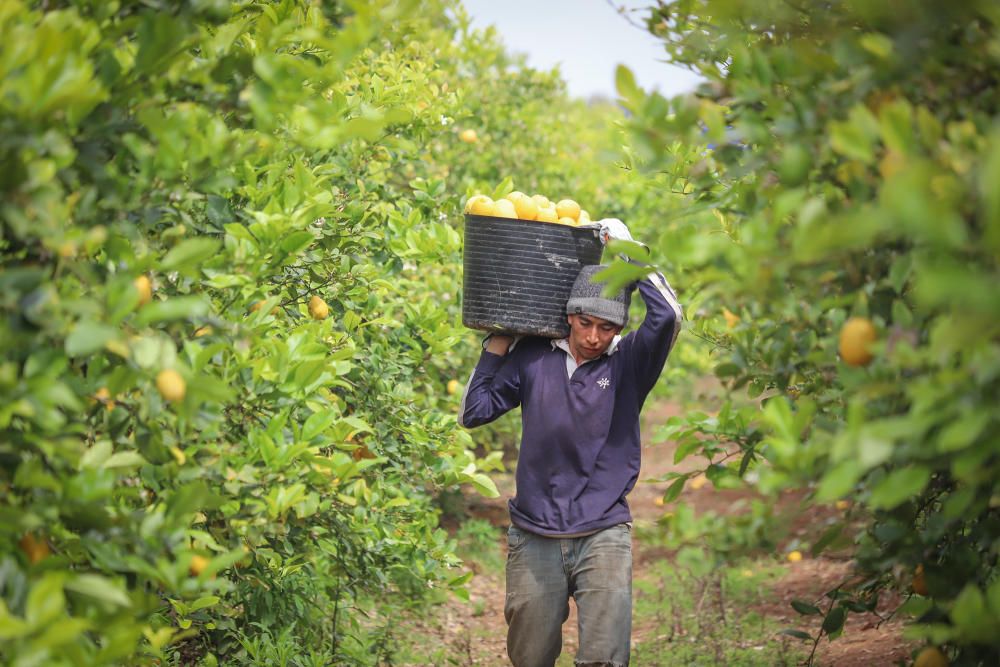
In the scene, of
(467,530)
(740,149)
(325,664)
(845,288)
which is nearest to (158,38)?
(740,149)

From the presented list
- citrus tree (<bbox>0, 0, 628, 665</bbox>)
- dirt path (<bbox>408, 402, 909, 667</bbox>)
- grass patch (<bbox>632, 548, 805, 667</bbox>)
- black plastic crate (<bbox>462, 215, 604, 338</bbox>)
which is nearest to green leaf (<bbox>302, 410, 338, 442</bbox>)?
citrus tree (<bbox>0, 0, 628, 665</bbox>)

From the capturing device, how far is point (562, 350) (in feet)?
10.5

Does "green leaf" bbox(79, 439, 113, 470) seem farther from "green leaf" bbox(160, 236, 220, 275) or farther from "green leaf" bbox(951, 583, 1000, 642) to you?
"green leaf" bbox(951, 583, 1000, 642)

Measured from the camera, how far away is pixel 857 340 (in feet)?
5.31

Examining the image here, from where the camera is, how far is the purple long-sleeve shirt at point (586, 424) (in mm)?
3002

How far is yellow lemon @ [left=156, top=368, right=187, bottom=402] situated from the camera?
64.3 inches

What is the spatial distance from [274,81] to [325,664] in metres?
2.21

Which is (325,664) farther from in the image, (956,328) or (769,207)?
(956,328)

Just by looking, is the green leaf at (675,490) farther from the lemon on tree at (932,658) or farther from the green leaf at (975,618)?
the green leaf at (975,618)

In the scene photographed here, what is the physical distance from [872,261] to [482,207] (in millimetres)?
1518

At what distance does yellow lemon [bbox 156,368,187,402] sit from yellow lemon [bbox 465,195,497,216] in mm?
1497

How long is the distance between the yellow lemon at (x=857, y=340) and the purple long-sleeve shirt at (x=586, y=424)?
51.3 inches

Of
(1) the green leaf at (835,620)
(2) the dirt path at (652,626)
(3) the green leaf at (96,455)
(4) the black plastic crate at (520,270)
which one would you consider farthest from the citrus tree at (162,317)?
(2) the dirt path at (652,626)

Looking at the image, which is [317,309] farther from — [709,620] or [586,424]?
[709,620]
